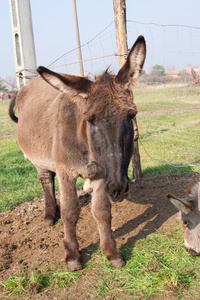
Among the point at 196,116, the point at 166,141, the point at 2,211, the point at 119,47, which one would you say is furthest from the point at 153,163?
the point at 196,116

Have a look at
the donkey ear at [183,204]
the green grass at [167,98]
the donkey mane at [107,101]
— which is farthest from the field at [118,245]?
the green grass at [167,98]

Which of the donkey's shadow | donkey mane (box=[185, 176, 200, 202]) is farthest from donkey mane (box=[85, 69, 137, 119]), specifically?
the donkey's shadow

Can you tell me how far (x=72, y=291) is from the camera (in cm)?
293

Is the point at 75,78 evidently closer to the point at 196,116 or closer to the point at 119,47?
A: the point at 119,47

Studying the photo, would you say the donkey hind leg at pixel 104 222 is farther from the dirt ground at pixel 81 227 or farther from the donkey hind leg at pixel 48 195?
the donkey hind leg at pixel 48 195

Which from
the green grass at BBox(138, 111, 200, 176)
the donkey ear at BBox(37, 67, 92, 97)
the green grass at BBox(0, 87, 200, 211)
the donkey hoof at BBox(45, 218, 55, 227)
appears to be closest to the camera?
the donkey ear at BBox(37, 67, 92, 97)

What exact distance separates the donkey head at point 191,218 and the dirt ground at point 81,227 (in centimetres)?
57

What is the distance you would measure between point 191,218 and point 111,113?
175cm

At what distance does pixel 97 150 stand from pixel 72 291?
145 centimetres

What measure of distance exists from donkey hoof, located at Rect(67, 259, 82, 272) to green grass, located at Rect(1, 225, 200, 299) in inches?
2.7

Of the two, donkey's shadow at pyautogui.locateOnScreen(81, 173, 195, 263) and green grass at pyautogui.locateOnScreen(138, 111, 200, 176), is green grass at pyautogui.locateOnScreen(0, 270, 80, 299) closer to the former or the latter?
donkey's shadow at pyautogui.locateOnScreen(81, 173, 195, 263)

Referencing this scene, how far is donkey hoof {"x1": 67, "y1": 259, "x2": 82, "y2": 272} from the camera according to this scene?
325 cm

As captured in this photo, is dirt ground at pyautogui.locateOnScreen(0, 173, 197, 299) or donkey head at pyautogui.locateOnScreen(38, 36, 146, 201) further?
dirt ground at pyautogui.locateOnScreen(0, 173, 197, 299)

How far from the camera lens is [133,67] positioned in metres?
2.95
